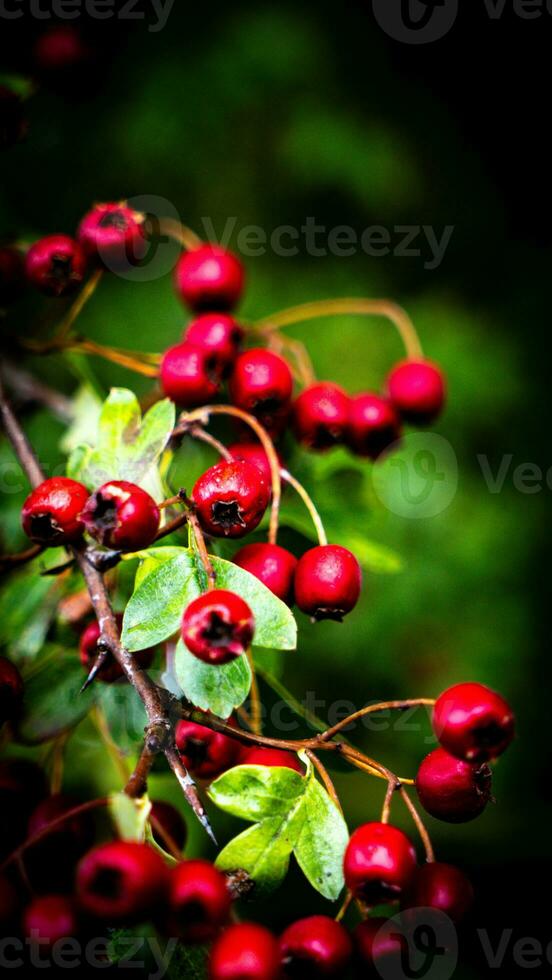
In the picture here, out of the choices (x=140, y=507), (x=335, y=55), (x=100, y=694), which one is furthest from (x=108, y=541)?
(x=335, y=55)

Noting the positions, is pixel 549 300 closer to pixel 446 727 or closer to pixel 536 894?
pixel 536 894

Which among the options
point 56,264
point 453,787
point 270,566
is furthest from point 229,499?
point 56,264

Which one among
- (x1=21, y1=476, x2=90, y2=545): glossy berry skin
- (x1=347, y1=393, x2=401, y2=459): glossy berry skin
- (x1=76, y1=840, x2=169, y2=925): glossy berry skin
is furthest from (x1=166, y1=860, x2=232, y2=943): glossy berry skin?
(x1=347, y1=393, x2=401, y2=459): glossy berry skin

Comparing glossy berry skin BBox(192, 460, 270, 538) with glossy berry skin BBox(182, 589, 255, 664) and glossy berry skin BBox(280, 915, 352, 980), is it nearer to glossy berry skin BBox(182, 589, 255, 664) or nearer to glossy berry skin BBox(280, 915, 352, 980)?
glossy berry skin BBox(182, 589, 255, 664)

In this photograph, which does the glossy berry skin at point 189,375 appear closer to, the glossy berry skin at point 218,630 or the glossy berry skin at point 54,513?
the glossy berry skin at point 54,513

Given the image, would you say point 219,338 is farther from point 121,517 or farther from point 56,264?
point 121,517
